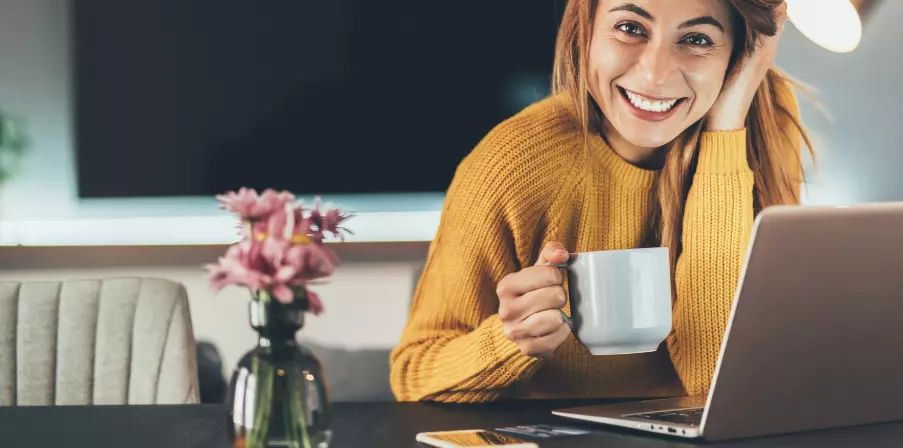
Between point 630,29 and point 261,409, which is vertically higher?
point 630,29

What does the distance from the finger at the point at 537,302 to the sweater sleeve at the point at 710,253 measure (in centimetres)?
42

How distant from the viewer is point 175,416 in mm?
934

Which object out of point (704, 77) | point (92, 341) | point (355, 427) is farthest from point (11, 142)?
point (704, 77)

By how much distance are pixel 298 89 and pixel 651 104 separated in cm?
75

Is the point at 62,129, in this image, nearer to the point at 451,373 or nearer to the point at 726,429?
the point at 451,373

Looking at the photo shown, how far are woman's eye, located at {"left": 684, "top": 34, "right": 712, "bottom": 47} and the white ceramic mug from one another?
0.65 metres

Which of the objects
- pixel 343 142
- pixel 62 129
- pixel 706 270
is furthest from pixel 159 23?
Answer: pixel 706 270

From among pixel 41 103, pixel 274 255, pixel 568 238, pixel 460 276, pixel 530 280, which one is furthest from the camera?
pixel 41 103

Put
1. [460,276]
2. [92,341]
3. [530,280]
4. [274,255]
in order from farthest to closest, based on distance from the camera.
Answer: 1. [92,341]
2. [460,276]
3. [530,280]
4. [274,255]

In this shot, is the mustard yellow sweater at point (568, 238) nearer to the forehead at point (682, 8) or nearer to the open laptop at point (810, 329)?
the forehead at point (682, 8)

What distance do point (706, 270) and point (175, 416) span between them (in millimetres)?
802

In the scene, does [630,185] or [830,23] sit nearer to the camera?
[630,185]

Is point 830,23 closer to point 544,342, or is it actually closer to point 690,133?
point 690,133

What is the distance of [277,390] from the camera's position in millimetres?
640
